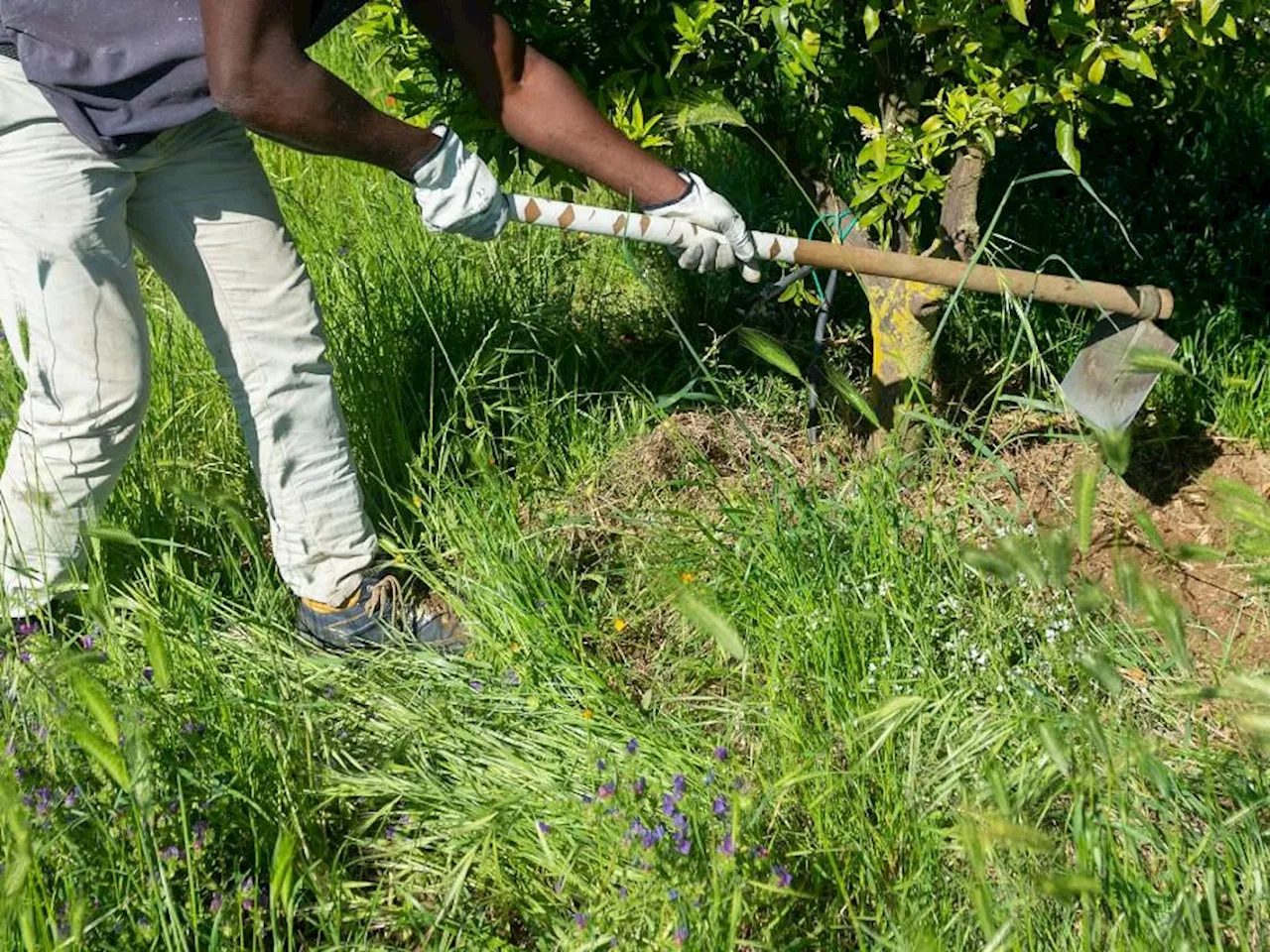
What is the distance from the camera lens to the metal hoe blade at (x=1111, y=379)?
2932mm

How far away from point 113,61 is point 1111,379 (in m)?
1.96

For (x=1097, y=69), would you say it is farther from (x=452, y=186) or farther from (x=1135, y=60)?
(x=452, y=186)

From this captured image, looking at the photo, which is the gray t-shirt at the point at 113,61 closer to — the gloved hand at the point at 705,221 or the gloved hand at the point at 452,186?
the gloved hand at the point at 452,186

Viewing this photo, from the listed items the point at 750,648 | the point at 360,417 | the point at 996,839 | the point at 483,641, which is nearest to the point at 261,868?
the point at 483,641

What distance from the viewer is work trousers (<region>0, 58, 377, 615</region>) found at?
2398 mm

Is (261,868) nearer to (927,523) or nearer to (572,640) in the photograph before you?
(572,640)

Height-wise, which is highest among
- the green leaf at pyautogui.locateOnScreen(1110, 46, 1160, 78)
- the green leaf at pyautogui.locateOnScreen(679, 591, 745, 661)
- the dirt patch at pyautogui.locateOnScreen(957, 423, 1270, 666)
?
the green leaf at pyautogui.locateOnScreen(1110, 46, 1160, 78)

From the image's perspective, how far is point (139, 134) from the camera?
2.38 m

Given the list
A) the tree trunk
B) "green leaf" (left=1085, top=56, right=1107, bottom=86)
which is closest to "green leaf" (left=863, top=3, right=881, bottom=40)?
"green leaf" (left=1085, top=56, right=1107, bottom=86)

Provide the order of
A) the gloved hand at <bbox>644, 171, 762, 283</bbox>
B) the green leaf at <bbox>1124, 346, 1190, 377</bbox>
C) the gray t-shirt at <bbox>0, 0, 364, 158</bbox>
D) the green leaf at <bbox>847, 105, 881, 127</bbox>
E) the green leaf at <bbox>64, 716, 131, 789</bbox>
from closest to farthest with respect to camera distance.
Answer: the green leaf at <bbox>64, 716, 131, 789</bbox> → the green leaf at <bbox>1124, 346, 1190, 377</bbox> → the gray t-shirt at <bbox>0, 0, 364, 158</bbox> → the gloved hand at <bbox>644, 171, 762, 283</bbox> → the green leaf at <bbox>847, 105, 881, 127</bbox>

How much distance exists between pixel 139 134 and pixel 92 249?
0.21m

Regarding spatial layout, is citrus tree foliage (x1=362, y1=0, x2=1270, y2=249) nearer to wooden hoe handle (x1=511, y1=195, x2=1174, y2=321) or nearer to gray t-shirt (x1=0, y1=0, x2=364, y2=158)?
wooden hoe handle (x1=511, y1=195, x2=1174, y2=321)

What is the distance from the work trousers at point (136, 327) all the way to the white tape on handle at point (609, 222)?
0.44m

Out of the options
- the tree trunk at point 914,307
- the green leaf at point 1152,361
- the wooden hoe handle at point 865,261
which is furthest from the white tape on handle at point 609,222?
the green leaf at point 1152,361
